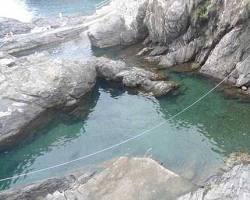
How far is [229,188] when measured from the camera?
16.1 meters

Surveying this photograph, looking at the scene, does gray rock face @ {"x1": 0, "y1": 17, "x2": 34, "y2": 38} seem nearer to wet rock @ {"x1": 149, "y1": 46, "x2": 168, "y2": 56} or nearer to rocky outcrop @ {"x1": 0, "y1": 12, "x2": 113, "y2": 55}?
rocky outcrop @ {"x1": 0, "y1": 12, "x2": 113, "y2": 55}

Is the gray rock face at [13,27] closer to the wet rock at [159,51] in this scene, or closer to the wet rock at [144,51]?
the wet rock at [144,51]

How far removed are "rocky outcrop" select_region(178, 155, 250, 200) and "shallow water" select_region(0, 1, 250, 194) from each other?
1.27 meters

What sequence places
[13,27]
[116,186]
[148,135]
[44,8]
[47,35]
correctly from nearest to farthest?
[116,186], [148,135], [47,35], [13,27], [44,8]

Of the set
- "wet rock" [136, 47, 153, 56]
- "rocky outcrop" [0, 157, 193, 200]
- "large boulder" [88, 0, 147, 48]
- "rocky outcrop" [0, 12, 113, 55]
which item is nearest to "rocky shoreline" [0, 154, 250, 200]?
"rocky outcrop" [0, 157, 193, 200]

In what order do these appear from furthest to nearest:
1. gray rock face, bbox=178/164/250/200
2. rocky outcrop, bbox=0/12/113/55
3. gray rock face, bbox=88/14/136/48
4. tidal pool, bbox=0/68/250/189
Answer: rocky outcrop, bbox=0/12/113/55, gray rock face, bbox=88/14/136/48, tidal pool, bbox=0/68/250/189, gray rock face, bbox=178/164/250/200

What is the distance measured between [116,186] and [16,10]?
5035 cm

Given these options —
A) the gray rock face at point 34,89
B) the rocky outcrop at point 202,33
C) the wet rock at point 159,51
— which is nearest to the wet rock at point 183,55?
the rocky outcrop at point 202,33

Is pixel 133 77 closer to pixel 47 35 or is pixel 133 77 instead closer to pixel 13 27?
pixel 47 35

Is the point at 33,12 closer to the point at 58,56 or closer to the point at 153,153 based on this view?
the point at 58,56

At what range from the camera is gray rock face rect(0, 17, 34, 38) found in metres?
46.0

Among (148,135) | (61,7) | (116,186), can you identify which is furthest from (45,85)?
(61,7)

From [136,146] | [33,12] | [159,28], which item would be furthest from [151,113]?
[33,12]

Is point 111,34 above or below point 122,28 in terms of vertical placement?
below
